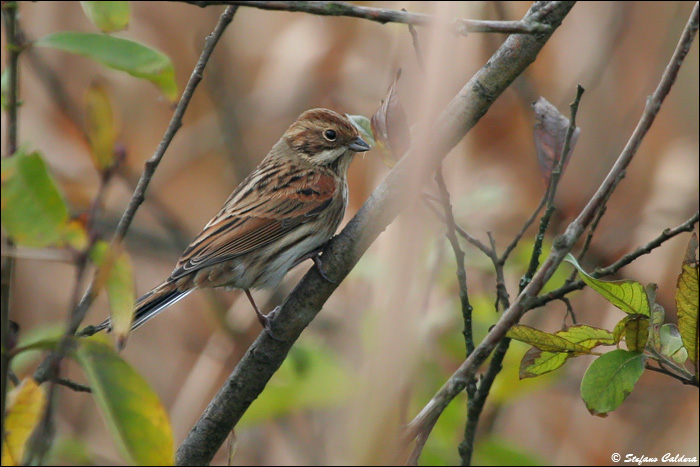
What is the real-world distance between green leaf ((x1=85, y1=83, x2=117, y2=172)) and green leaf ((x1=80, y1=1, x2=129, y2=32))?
227mm

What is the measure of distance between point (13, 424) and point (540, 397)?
5.20 m

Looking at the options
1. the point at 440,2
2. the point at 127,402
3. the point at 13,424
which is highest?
the point at 440,2

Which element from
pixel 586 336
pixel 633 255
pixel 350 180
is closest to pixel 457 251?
pixel 633 255

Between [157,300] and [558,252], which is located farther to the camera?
[157,300]

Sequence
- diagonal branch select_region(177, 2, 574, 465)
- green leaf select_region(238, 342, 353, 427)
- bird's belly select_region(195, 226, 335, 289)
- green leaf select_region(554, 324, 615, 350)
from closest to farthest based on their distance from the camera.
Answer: green leaf select_region(554, 324, 615, 350) → diagonal branch select_region(177, 2, 574, 465) → green leaf select_region(238, 342, 353, 427) → bird's belly select_region(195, 226, 335, 289)

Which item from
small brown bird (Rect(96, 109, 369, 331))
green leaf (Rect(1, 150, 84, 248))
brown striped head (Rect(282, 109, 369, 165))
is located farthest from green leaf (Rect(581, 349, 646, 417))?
brown striped head (Rect(282, 109, 369, 165))

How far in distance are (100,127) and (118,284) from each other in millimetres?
268

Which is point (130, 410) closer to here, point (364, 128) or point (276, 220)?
point (364, 128)

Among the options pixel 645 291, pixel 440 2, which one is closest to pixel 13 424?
pixel 440 2

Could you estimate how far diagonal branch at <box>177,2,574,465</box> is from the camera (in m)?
2.27

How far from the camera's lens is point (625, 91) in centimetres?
624

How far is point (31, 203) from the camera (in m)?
1.23

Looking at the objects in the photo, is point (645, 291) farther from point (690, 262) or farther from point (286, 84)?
point (286, 84)

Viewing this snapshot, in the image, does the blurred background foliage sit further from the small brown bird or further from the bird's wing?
the bird's wing
